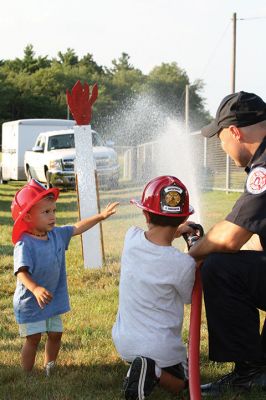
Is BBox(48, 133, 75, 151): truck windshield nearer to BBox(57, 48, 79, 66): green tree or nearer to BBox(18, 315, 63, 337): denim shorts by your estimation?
BBox(18, 315, 63, 337): denim shorts

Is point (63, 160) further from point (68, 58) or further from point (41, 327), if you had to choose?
point (68, 58)

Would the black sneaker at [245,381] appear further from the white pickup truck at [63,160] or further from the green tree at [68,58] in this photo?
the green tree at [68,58]

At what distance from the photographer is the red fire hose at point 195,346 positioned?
3.33 metres

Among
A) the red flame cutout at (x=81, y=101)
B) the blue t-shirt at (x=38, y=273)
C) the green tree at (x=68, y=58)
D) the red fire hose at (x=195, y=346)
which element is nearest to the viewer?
the red fire hose at (x=195, y=346)

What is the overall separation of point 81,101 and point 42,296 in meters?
3.79

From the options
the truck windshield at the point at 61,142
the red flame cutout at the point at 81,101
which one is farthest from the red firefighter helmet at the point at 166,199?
the truck windshield at the point at 61,142

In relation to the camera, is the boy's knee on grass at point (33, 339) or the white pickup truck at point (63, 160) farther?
the white pickup truck at point (63, 160)

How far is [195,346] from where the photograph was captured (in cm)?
337

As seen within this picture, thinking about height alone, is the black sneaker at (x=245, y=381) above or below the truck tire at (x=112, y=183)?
below

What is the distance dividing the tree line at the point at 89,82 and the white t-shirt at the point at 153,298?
70.5 meters

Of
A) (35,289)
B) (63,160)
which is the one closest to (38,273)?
(35,289)

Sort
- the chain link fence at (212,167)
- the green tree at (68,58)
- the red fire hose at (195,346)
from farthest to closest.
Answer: the green tree at (68,58)
the chain link fence at (212,167)
the red fire hose at (195,346)

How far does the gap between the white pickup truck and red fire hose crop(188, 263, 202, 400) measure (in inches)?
580

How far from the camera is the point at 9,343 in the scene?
15.4ft
